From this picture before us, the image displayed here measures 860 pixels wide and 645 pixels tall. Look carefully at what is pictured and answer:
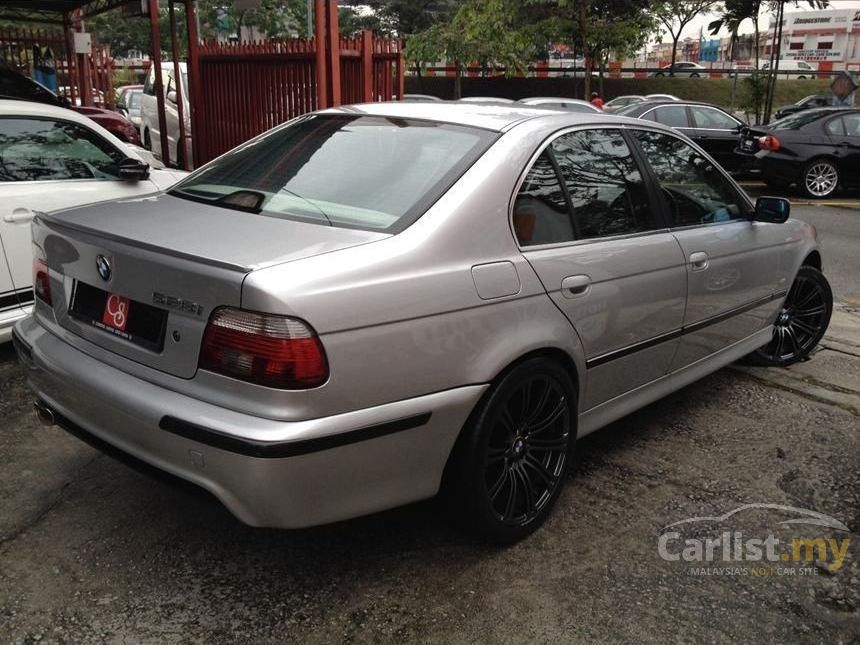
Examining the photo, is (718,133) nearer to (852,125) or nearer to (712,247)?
(852,125)

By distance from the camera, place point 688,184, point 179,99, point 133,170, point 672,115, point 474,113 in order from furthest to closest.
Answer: point 672,115 < point 179,99 < point 133,170 < point 688,184 < point 474,113

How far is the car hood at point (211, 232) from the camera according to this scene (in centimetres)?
246

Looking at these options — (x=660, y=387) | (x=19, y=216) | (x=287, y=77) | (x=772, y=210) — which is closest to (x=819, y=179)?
(x=287, y=77)

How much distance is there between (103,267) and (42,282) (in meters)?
0.58

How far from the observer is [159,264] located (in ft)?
8.26

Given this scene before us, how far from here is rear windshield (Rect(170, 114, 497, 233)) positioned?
9.36 feet

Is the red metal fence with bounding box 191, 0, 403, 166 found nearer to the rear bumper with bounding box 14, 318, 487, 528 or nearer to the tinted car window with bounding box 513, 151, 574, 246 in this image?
the tinted car window with bounding box 513, 151, 574, 246

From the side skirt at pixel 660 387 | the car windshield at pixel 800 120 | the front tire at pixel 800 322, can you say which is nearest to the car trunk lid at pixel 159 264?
the side skirt at pixel 660 387

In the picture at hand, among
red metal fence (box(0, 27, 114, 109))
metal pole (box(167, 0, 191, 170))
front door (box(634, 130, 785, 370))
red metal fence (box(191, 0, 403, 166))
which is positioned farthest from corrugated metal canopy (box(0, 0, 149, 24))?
front door (box(634, 130, 785, 370))

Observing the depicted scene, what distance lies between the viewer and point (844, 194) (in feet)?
45.6

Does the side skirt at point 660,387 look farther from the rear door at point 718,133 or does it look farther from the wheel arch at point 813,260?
the rear door at point 718,133

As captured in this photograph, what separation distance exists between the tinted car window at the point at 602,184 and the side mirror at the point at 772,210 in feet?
3.32

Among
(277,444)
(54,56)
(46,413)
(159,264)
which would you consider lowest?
(46,413)

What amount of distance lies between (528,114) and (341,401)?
161 cm
